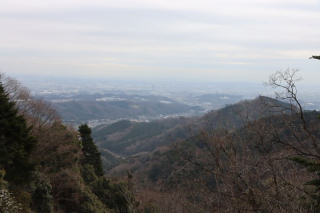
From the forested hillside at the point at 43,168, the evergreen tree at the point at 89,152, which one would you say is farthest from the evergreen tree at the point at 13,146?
the evergreen tree at the point at 89,152

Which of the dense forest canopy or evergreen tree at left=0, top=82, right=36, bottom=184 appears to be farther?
evergreen tree at left=0, top=82, right=36, bottom=184

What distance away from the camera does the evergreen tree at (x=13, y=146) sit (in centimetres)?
1142

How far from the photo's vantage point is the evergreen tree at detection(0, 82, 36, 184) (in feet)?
37.5

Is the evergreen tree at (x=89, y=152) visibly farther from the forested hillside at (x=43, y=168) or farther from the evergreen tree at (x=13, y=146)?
the evergreen tree at (x=13, y=146)

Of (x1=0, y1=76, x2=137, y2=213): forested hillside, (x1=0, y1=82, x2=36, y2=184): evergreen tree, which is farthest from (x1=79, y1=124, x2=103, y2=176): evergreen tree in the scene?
(x1=0, y1=82, x2=36, y2=184): evergreen tree

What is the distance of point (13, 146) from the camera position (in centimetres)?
1170

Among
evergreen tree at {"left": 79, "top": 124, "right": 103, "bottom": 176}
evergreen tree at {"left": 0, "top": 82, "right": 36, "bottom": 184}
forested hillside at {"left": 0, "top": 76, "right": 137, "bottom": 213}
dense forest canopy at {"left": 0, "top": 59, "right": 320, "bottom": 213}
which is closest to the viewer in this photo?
dense forest canopy at {"left": 0, "top": 59, "right": 320, "bottom": 213}

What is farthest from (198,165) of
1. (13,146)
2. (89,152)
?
(89,152)

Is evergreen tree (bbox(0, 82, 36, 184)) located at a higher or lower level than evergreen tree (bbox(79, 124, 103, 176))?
higher

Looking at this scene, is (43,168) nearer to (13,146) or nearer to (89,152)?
(13,146)

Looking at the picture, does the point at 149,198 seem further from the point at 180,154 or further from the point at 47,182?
the point at 180,154

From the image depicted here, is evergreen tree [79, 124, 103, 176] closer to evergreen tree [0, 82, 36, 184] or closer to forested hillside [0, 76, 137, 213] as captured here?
forested hillside [0, 76, 137, 213]

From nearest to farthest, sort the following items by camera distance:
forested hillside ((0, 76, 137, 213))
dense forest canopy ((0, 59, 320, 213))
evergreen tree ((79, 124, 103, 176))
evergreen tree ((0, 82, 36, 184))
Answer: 1. dense forest canopy ((0, 59, 320, 213))
2. evergreen tree ((0, 82, 36, 184))
3. forested hillside ((0, 76, 137, 213))
4. evergreen tree ((79, 124, 103, 176))

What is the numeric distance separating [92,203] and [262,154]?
12.8 m
